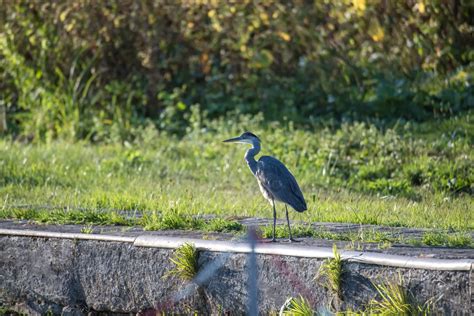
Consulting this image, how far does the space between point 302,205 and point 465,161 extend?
12.2 feet

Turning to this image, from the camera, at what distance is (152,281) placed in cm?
659

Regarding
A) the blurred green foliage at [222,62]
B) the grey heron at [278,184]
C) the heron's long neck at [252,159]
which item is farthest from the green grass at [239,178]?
the blurred green foliage at [222,62]

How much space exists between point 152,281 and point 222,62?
736cm

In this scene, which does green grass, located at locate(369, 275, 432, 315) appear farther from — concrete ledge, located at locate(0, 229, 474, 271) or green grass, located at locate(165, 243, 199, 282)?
green grass, located at locate(165, 243, 199, 282)

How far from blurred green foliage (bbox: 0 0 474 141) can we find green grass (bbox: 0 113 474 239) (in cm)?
82

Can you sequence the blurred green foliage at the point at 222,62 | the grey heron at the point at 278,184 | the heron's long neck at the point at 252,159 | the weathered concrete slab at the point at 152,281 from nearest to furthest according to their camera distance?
the weathered concrete slab at the point at 152,281 < the grey heron at the point at 278,184 < the heron's long neck at the point at 252,159 < the blurred green foliage at the point at 222,62

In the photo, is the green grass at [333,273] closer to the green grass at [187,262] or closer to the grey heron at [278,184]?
the grey heron at [278,184]

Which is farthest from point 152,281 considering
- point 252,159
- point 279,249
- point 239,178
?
point 239,178

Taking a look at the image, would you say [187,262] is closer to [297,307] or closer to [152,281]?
[152,281]

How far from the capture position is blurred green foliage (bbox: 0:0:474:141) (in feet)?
41.4

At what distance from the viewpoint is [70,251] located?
6.89 metres

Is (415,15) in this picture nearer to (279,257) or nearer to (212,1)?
(212,1)

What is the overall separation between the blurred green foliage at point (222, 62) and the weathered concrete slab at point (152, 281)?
19.0 ft

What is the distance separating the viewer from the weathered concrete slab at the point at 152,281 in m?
5.58
